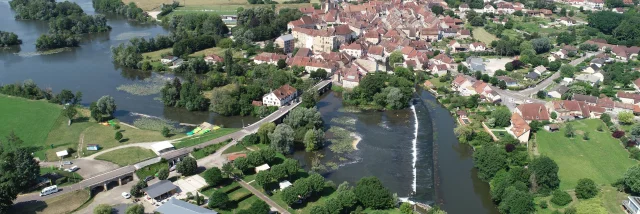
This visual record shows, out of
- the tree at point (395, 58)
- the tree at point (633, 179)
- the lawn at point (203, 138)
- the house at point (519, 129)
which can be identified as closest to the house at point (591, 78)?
the house at point (519, 129)

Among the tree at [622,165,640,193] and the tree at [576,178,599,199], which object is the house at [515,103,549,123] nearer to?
the tree at [622,165,640,193]

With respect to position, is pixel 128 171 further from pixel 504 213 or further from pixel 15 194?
pixel 504 213

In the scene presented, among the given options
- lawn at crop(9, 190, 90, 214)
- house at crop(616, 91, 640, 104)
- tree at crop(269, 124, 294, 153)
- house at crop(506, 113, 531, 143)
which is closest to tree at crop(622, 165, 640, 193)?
house at crop(506, 113, 531, 143)

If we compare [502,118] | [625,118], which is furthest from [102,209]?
[625,118]

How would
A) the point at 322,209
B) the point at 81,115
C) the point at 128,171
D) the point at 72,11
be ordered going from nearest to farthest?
the point at 322,209, the point at 128,171, the point at 81,115, the point at 72,11

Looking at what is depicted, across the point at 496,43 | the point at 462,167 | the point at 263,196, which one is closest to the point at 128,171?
the point at 263,196

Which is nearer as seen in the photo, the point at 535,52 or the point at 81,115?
the point at 81,115

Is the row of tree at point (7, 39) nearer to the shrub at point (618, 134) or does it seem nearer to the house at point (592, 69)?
the shrub at point (618, 134)
